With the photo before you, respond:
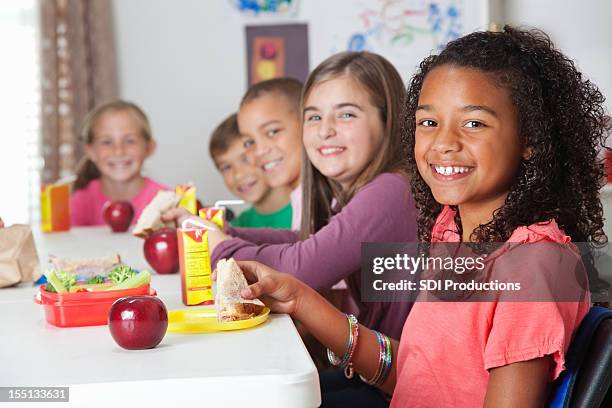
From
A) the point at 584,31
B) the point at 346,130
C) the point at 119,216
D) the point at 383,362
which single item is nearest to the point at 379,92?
the point at 346,130

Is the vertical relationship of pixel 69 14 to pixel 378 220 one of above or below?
above

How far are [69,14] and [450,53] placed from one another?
3.33 metres

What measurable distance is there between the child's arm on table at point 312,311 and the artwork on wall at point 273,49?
10.1ft

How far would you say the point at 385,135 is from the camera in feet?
5.68

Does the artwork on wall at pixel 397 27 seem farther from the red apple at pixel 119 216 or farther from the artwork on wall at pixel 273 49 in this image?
the red apple at pixel 119 216

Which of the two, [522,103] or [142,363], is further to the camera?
[522,103]

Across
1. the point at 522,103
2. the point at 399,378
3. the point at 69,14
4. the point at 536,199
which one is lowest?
the point at 399,378

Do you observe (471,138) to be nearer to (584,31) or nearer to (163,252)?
(163,252)

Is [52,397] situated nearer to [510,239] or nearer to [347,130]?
[510,239]

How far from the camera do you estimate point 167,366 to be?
858 millimetres

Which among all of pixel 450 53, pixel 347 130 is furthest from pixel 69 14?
pixel 450 53

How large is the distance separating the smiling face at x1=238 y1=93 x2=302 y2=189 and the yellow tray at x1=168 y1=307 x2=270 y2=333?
4.20 feet

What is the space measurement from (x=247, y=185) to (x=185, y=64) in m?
1.63

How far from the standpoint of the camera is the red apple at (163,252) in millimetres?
1563
